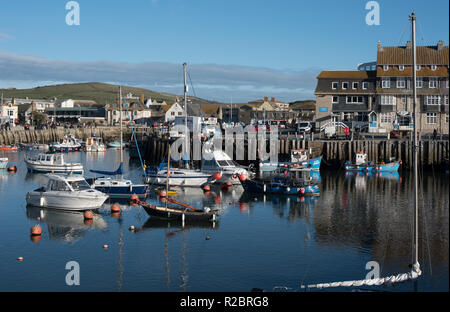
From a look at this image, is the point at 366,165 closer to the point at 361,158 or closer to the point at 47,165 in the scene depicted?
the point at 361,158

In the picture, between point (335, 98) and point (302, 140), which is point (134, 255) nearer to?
point (302, 140)

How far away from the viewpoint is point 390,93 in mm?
74688

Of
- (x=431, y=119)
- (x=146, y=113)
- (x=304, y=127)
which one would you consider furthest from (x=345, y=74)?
(x=146, y=113)

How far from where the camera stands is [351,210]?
40125 millimetres

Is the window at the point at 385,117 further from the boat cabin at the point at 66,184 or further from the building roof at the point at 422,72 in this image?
the boat cabin at the point at 66,184

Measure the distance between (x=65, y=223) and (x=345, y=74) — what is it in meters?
52.3

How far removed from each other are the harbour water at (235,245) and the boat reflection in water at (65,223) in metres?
0.07

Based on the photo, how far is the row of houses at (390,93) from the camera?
238ft

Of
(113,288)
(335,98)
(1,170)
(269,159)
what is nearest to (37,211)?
(113,288)

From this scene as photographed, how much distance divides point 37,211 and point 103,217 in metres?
5.31

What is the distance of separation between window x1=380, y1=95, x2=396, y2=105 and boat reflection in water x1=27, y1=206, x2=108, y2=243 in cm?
4876

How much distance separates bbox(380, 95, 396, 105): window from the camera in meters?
74.4

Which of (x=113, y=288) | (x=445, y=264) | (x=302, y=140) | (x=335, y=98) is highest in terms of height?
(x=335, y=98)

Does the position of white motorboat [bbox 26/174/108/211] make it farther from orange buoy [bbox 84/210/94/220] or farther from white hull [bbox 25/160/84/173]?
white hull [bbox 25/160/84/173]
